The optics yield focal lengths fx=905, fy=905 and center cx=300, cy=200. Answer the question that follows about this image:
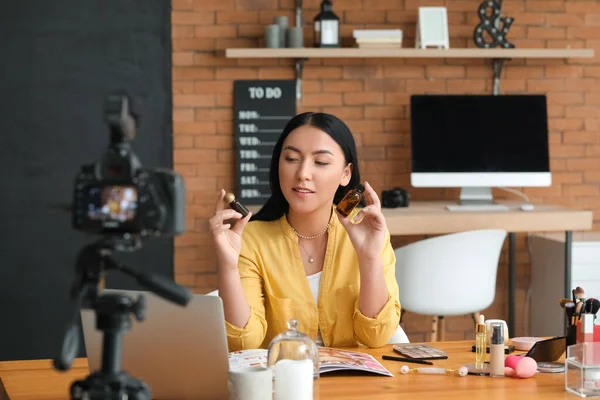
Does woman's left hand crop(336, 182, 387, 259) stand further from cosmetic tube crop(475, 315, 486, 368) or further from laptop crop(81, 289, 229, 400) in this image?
laptop crop(81, 289, 229, 400)

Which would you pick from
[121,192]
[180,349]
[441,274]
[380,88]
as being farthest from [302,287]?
[380,88]

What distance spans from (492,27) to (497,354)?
119 inches

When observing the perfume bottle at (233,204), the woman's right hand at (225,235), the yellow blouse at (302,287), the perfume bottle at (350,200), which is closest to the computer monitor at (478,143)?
the yellow blouse at (302,287)

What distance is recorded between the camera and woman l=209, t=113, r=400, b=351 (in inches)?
91.3

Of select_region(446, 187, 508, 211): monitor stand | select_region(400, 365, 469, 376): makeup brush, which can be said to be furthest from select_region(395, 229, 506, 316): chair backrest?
select_region(400, 365, 469, 376): makeup brush

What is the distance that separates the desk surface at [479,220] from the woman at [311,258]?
150cm

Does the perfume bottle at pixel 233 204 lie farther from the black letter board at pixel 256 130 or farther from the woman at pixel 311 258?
the black letter board at pixel 256 130

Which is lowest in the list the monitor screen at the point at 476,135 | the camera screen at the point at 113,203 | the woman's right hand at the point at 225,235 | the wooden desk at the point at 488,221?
the wooden desk at the point at 488,221

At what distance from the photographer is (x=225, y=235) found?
2.29 meters

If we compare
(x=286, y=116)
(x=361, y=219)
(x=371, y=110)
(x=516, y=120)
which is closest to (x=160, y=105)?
(x=286, y=116)

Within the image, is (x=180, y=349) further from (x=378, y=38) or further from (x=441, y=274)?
(x=378, y=38)

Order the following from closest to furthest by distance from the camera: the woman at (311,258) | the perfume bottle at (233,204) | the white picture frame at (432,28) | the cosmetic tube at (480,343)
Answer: the cosmetic tube at (480,343) < the perfume bottle at (233,204) < the woman at (311,258) < the white picture frame at (432,28)

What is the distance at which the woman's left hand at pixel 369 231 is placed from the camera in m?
2.37

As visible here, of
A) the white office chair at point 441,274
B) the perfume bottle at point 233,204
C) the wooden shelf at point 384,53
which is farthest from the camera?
the wooden shelf at point 384,53
